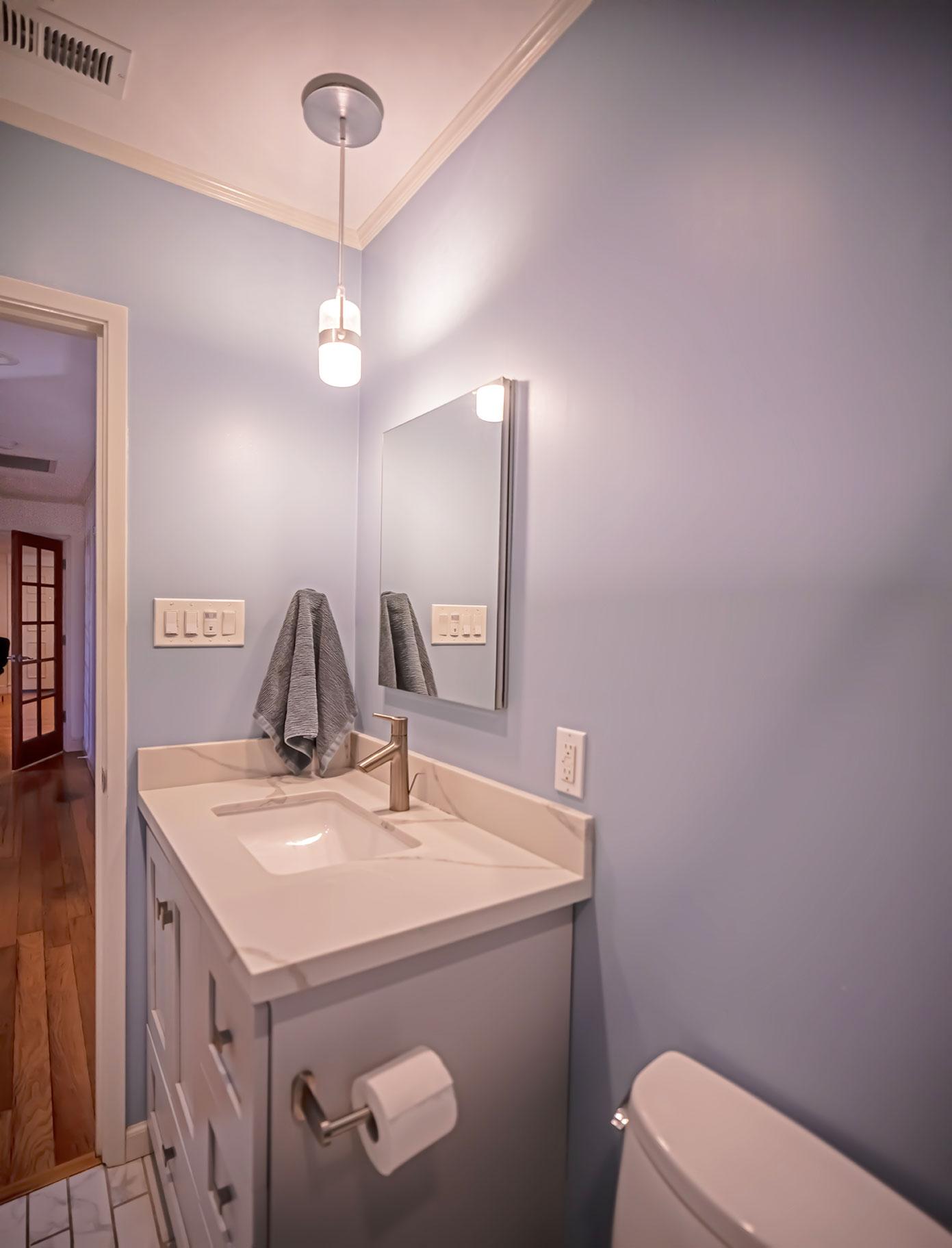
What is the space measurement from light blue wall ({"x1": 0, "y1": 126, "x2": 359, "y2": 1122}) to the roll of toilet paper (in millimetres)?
1030

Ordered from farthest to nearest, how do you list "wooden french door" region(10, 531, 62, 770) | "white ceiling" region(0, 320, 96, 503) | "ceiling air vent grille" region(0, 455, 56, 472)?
"wooden french door" region(10, 531, 62, 770), "ceiling air vent grille" region(0, 455, 56, 472), "white ceiling" region(0, 320, 96, 503)

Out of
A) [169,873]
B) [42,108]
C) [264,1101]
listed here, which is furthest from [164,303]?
[264,1101]

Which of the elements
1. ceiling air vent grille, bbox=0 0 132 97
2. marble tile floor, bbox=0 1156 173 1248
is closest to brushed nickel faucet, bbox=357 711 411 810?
marble tile floor, bbox=0 1156 173 1248

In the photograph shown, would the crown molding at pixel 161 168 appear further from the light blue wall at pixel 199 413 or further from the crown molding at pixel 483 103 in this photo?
the crown molding at pixel 483 103

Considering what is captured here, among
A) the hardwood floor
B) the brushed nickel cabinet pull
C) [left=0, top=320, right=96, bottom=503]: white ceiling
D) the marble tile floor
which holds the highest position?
[left=0, top=320, right=96, bottom=503]: white ceiling

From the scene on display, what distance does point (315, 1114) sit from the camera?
82cm

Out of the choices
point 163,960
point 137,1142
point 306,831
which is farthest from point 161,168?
point 137,1142

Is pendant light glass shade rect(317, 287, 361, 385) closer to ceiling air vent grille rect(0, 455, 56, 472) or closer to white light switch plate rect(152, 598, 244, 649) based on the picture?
white light switch plate rect(152, 598, 244, 649)

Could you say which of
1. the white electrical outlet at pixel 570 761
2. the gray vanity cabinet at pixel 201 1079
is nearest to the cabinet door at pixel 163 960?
the gray vanity cabinet at pixel 201 1079

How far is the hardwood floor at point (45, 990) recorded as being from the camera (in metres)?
1.62

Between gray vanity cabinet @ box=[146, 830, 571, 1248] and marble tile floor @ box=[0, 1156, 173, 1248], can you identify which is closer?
gray vanity cabinet @ box=[146, 830, 571, 1248]

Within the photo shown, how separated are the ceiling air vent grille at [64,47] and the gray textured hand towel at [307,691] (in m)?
1.16

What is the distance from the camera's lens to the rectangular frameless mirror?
1325 mm

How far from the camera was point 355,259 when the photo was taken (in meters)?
1.91
